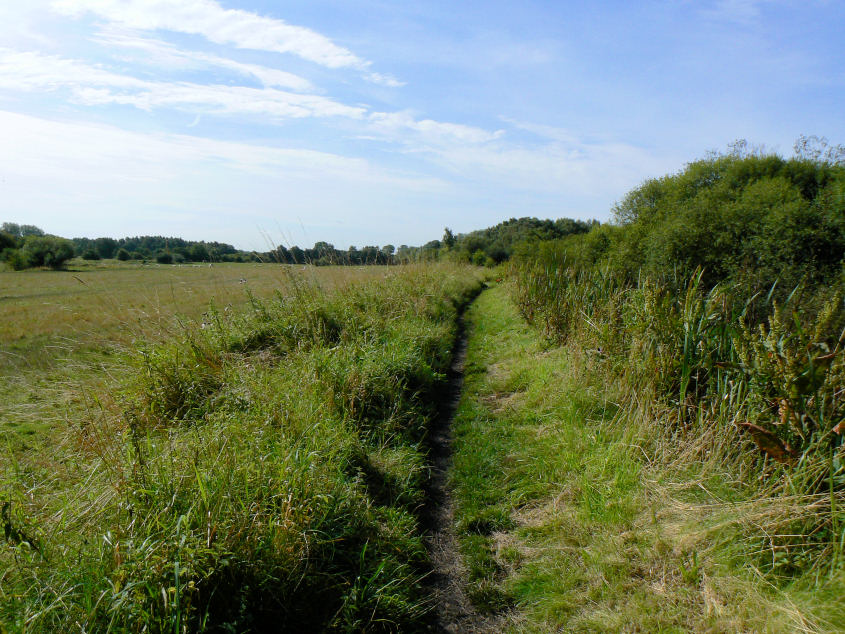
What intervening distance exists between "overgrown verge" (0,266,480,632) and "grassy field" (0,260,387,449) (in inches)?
18.3

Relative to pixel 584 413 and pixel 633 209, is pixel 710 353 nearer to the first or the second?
pixel 584 413

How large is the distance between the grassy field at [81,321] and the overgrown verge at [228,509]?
464mm

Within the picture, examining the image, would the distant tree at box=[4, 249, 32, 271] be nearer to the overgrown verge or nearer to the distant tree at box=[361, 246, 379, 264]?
the overgrown verge

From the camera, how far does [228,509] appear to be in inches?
104

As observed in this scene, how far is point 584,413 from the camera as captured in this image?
5031 mm

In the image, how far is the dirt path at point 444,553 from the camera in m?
2.85

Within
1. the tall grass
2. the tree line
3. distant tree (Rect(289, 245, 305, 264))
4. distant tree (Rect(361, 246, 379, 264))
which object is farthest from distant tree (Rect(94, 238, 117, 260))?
the tall grass

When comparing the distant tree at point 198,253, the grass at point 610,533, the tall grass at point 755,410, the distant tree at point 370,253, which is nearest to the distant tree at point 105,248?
the distant tree at point 198,253

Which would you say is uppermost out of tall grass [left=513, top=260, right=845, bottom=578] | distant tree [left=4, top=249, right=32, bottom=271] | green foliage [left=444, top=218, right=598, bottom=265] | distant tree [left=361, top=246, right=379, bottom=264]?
green foliage [left=444, top=218, right=598, bottom=265]

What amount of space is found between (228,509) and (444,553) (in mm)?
1686

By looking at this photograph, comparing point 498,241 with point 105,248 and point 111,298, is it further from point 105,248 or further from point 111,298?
point 111,298

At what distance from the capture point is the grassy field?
4262 millimetres

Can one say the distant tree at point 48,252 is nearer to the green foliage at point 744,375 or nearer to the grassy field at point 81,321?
the grassy field at point 81,321

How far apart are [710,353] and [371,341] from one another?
447 centimetres
